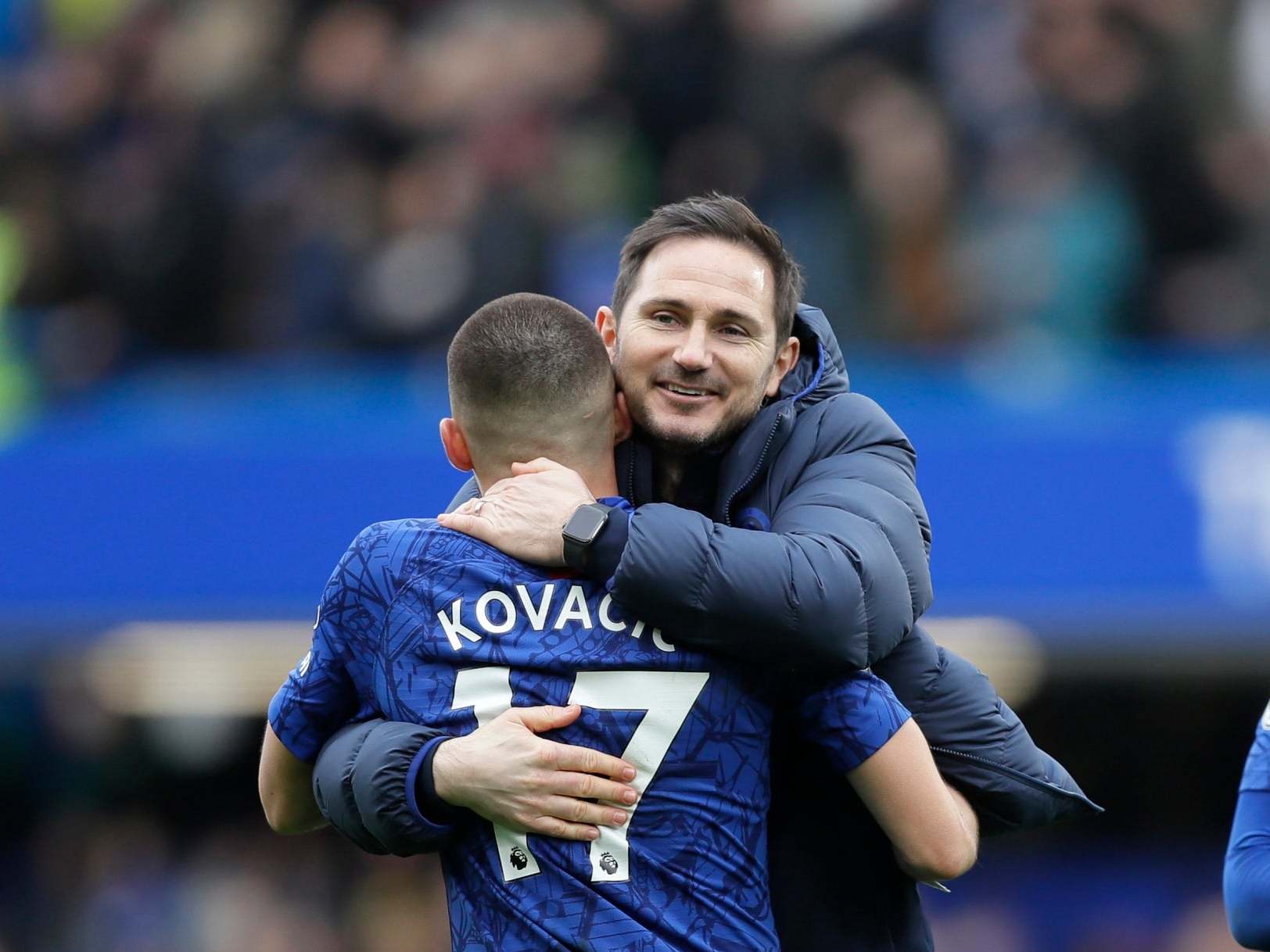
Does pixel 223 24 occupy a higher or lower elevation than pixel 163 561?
higher

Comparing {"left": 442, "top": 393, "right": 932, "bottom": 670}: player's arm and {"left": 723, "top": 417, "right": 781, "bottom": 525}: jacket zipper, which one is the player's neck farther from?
{"left": 723, "top": 417, "right": 781, "bottom": 525}: jacket zipper

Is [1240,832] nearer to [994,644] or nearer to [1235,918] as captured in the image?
[1235,918]

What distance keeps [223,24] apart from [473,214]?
1.84m

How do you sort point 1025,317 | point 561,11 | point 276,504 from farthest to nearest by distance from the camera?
point 561,11
point 1025,317
point 276,504

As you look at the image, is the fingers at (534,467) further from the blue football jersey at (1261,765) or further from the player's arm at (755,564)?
the blue football jersey at (1261,765)

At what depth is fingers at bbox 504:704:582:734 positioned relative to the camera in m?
2.89

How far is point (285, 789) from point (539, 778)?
0.61 metres

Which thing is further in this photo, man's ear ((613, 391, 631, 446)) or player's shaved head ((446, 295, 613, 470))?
man's ear ((613, 391, 631, 446))

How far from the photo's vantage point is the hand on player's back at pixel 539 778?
113 inches

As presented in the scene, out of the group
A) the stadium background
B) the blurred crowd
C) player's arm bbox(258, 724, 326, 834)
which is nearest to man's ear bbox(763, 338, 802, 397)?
player's arm bbox(258, 724, 326, 834)

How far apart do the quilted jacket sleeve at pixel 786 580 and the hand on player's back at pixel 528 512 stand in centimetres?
11

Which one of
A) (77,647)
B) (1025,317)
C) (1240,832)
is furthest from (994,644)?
(1240,832)

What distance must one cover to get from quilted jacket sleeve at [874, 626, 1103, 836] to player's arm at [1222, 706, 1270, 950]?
0.53 meters

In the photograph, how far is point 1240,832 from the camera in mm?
3684
